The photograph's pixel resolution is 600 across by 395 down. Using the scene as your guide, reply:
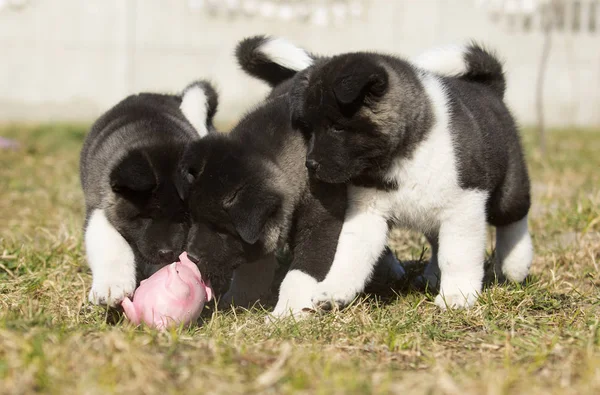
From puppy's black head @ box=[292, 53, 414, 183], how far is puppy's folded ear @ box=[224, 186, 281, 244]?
1.01 ft

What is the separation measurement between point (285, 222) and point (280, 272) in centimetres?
117

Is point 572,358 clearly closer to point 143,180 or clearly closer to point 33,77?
point 143,180

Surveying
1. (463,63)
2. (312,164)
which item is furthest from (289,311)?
(463,63)

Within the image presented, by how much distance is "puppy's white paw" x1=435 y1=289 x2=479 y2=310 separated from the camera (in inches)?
172

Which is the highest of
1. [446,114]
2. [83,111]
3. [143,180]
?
[446,114]

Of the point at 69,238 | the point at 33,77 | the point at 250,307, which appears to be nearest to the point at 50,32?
the point at 33,77

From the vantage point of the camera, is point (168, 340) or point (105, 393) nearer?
point (105, 393)

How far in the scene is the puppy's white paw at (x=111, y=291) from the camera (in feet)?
14.0

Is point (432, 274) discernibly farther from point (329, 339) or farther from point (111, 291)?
point (111, 291)

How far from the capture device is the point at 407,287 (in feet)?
16.6

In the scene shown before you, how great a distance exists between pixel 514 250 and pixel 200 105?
2.38 meters

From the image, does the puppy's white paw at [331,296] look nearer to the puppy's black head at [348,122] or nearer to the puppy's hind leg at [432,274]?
the puppy's black head at [348,122]

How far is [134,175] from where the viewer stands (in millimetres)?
4324

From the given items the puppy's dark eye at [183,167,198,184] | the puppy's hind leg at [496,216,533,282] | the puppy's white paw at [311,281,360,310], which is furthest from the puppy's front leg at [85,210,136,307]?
the puppy's hind leg at [496,216,533,282]
